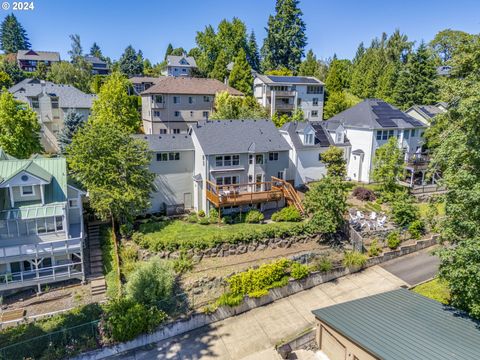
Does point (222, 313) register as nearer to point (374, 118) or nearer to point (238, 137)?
point (238, 137)

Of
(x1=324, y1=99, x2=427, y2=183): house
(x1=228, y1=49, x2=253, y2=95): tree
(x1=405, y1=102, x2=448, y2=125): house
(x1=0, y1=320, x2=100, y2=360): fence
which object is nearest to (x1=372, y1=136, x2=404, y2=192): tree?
(x1=324, y1=99, x2=427, y2=183): house

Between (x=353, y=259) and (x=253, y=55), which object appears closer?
(x=353, y=259)

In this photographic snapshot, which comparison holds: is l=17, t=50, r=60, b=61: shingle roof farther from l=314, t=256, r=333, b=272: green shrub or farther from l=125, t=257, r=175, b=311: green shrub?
l=314, t=256, r=333, b=272: green shrub

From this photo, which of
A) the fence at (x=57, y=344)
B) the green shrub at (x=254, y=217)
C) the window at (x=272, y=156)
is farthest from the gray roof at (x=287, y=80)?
the fence at (x=57, y=344)

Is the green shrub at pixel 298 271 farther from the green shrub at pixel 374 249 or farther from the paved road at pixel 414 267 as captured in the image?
the paved road at pixel 414 267

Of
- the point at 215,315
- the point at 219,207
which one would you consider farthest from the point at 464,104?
the point at 219,207

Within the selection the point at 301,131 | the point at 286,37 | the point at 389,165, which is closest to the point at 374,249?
the point at 389,165
